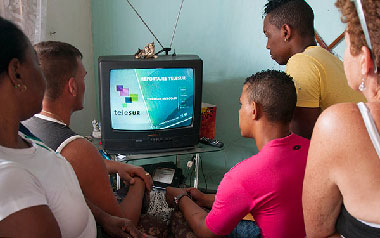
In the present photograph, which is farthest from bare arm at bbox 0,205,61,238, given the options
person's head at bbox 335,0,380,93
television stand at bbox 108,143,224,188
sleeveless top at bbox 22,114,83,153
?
television stand at bbox 108,143,224,188

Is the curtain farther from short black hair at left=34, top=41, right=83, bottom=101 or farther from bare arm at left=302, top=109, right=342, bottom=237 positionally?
bare arm at left=302, top=109, right=342, bottom=237

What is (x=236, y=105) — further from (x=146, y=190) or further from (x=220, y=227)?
(x=220, y=227)

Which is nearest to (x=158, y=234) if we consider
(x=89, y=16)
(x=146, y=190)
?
(x=146, y=190)

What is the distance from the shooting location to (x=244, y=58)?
290 cm

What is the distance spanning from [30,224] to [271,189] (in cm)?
83

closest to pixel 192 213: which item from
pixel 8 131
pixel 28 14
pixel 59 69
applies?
pixel 59 69

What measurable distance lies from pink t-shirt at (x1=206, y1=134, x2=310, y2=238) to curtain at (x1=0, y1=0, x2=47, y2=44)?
148 centimetres

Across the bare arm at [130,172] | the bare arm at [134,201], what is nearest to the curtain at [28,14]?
the bare arm at [130,172]

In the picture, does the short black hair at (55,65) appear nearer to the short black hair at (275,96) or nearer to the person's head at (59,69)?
the person's head at (59,69)

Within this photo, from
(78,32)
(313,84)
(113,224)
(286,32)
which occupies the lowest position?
(113,224)

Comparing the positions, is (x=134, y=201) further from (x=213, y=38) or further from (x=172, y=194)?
(x=213, y=38)

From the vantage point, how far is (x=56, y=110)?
1.43m

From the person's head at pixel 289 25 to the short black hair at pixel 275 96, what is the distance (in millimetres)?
465

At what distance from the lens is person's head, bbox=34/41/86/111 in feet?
4.59
